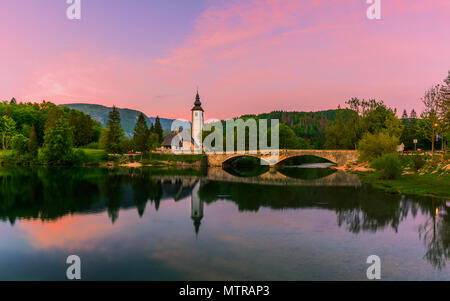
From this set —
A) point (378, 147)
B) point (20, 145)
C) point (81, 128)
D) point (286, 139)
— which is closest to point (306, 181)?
point (378, 147)

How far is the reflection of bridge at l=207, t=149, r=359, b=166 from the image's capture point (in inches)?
2985

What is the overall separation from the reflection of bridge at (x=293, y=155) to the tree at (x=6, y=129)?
6680 cm

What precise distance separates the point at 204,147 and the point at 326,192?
232 feet

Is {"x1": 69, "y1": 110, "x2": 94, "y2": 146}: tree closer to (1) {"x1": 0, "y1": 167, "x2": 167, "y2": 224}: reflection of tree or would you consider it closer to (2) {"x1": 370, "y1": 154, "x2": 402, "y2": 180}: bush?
(1) {"x1": 0, "y1": 167, "x2": 167, "y2": 224}: reflection of tree

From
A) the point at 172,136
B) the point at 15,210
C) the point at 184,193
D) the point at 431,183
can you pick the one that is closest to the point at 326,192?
the point at 431,183

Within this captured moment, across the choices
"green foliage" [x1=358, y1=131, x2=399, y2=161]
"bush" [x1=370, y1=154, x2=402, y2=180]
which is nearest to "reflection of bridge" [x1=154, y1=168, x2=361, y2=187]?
"bush" [x1=370, y1=154, x2=402, y2=180]

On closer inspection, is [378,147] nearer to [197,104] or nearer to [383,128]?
[383,128]

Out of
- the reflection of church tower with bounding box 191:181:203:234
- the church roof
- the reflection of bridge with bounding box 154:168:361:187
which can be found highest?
the church roof

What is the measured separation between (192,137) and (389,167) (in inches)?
3038

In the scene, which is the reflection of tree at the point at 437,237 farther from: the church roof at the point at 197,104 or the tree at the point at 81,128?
the tree at the point at 81,128

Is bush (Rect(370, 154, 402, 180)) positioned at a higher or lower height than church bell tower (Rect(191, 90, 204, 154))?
lower

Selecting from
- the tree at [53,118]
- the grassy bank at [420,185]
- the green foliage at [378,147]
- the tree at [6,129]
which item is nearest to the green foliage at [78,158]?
the tree at [53,118]

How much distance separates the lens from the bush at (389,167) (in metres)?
42.8

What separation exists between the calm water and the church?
7091 cm
